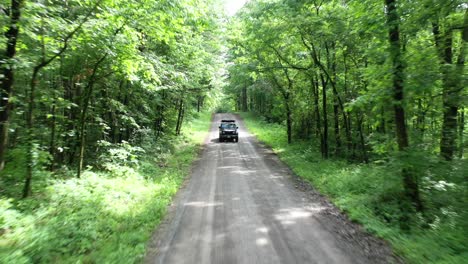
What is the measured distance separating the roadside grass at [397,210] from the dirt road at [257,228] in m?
0.41

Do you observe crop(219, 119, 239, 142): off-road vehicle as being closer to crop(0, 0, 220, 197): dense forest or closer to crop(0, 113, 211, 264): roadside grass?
crop(0, 0, 220, 197): dense forest

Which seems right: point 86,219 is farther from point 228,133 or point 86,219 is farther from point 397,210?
point 228,133

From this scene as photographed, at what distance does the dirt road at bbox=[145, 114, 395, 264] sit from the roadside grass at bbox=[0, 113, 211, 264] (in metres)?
0.53

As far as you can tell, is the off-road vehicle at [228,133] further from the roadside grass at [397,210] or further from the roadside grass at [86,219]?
the roadside grass at [86,219]

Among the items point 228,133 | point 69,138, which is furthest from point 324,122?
point 69,138

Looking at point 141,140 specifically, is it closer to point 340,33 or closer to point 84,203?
point 84,203

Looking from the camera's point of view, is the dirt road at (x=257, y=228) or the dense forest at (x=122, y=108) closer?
the dirt road at (x=257, y=228)

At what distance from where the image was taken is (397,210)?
7.06 meters

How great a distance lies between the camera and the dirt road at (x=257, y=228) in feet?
17.5

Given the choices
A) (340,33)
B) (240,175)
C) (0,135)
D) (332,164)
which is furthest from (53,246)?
(340,33)

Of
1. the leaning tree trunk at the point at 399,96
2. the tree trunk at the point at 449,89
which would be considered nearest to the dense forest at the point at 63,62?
the leaning tree trunk at the point at 399,96

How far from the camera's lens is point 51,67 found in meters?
7.86

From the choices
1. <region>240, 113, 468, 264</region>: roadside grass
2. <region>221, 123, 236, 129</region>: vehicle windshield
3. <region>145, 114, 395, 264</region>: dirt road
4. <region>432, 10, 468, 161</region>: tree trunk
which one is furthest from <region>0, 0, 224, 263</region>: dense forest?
<region>221, 123, 236, 129</region>: vehicle windshield

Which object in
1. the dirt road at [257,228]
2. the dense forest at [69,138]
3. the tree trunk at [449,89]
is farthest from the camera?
the tree trunk at [449,89]
